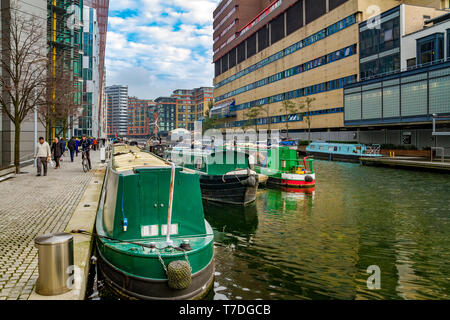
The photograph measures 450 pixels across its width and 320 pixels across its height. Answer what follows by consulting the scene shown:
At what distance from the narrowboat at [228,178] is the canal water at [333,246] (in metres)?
0.69

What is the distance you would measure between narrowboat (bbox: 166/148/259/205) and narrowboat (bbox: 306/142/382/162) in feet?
89.0

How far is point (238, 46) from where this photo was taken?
104 metres

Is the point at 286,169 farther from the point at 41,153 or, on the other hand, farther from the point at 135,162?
the point at 135,162

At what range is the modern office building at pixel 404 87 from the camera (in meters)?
40.0

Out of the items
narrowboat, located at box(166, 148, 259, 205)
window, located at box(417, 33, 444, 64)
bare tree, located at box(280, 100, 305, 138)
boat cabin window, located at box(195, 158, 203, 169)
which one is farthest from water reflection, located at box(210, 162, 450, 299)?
bare tree, located at box(280, 100, 305, 138)

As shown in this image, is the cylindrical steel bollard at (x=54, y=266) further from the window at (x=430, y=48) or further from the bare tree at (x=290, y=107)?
the bare tree at (x=290, y=107)

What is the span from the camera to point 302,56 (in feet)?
234

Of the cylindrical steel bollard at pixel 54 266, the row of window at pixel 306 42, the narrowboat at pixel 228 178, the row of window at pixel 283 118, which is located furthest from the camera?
the row of window at pixel 283 118

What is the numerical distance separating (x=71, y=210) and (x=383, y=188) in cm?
1878

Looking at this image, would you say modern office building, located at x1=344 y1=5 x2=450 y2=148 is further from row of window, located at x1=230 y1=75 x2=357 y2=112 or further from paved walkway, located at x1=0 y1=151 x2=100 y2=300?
paved walkway, located at x1=0 y1=151 x2=100 y2=300

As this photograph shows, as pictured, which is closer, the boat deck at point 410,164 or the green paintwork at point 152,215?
the green paintwork at point 152,215

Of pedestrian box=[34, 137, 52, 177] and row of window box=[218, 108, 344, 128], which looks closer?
pedestrian box=[34, 137, 52, 177]

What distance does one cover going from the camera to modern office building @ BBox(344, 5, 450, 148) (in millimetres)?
40000

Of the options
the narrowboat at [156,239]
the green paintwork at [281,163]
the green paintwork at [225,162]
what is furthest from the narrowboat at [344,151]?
the narrowboat at [156,239]
